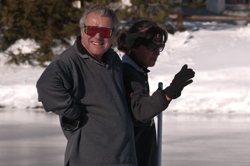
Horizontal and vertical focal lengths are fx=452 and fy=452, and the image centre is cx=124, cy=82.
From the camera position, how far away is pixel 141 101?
237cm

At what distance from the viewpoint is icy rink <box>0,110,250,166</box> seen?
559 cm

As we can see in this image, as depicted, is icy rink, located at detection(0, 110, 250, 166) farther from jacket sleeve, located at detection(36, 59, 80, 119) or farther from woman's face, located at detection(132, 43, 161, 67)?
jacket sleeve, located at detection(36, 59, 80, 119)

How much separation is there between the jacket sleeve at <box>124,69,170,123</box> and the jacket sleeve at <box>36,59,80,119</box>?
0.34 m

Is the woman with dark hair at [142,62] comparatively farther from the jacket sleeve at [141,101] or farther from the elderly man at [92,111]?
the elderly man at [92,111]

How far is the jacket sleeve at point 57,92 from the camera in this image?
2193mm

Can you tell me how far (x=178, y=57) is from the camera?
13.8 m

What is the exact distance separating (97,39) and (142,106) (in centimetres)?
43

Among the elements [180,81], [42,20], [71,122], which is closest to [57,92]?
[71,122]

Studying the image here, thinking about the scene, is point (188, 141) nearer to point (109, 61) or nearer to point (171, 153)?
point (171, 153)

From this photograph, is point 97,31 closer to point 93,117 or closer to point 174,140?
point 93,117

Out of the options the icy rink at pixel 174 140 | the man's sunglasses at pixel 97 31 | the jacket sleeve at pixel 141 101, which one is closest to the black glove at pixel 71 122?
the jacket sleeve at pixel 141 101

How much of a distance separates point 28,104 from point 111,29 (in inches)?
281

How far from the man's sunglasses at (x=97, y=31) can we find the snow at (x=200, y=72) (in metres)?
6.51

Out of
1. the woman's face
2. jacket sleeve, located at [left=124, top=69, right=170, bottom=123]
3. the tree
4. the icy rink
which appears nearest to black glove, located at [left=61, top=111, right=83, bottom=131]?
jacket sleeve, located at [left=124, top=69, right=170, bottom=123]
